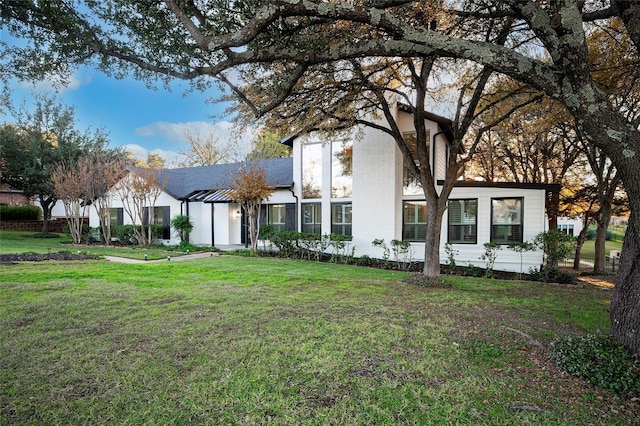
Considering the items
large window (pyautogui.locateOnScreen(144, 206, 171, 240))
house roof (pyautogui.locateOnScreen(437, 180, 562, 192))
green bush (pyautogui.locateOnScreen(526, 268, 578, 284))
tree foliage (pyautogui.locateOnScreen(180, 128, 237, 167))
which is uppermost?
tree foliage (pyautogui.locateOnScreen(180, 128, 237, 167))

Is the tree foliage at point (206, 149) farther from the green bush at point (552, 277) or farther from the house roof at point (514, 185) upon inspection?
the green bush at point (552, 277)

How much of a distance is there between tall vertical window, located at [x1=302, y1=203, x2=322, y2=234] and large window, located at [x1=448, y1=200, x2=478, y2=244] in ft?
18.4

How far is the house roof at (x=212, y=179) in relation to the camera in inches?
663

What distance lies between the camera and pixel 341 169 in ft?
47.8

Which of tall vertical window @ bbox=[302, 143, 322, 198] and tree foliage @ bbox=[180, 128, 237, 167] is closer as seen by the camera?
tall vertical window @ bbox=[302, 143, 322, 198]

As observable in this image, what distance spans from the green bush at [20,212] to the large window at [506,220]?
32.0m

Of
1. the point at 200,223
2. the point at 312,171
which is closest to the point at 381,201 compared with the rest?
the point at 312,171

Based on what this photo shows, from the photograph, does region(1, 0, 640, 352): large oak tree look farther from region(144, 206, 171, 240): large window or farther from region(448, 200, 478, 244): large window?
region(144, 206, 171, 240): large window

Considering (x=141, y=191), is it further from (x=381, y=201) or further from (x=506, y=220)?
(x=506, y=220)

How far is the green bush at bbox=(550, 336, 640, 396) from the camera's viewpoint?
299 centimetres

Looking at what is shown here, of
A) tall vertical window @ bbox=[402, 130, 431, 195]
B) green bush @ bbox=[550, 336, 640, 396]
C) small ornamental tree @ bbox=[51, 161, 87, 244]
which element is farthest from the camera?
small ornamental tree @ bbox=[51, 161, 87, 244]

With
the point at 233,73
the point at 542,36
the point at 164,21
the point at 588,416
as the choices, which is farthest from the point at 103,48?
the point at 588,416

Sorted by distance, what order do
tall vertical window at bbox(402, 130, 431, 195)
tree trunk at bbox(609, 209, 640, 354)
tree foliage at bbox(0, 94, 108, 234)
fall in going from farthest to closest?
tree foliage at bbox(0, 94, 108, 234) < tall vertical window at bbox(402, 130, 431, 195) < tree trunk at bbox(609, 209, 640, 354)

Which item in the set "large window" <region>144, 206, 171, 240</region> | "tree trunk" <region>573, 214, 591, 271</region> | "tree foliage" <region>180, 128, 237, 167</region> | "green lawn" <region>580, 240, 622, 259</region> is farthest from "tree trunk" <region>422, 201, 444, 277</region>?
"tree foliage" <region>180, 128, 237, 167</region>
